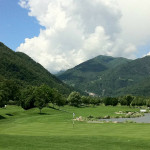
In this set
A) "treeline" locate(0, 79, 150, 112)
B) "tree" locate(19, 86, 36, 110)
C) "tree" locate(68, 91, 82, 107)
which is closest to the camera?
"treeline" locate(0, 79, 150, 112)

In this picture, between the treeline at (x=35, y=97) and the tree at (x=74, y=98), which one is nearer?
the treeline at (x=35, y=97)

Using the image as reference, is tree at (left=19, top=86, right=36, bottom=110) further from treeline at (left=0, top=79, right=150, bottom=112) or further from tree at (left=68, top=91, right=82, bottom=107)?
tree at (left=68, top=91, right=82, bottom=107)

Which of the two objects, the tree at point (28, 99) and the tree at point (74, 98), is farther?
the tree at point (74, 98)

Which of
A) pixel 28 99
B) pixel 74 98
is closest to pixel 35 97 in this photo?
pixel 28 99

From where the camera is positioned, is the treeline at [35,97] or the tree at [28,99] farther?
the tree at [28,99]

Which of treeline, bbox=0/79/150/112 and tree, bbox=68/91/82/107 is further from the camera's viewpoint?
tree, bbox=68/91/82/107

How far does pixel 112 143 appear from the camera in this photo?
80.5ft

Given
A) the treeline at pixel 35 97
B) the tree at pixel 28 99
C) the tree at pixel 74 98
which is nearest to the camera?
the treeline at pixel 35 97

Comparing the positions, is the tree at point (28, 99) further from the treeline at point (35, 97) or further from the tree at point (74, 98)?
the tree at point (74, 98)

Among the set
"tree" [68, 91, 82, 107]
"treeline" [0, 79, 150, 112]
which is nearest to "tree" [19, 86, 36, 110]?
"treeline" [0, 79, 150, 112]

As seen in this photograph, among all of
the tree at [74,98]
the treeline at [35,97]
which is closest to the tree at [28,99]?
the treeline at [35,97]

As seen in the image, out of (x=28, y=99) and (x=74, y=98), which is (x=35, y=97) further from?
(x=74, y=98)

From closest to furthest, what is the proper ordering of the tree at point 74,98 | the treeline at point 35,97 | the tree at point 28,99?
the treeline at point 35,97, the tree at point 28,99, the tree at point 74,98

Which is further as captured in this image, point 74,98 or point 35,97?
point 74,98
